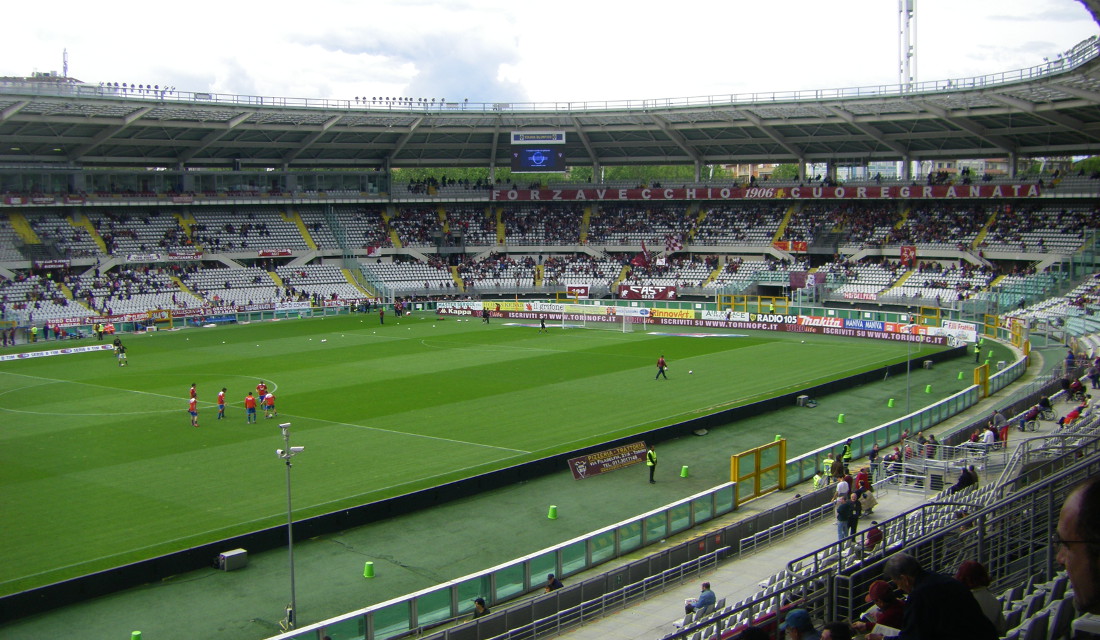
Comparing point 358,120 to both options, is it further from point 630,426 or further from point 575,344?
point 630,426

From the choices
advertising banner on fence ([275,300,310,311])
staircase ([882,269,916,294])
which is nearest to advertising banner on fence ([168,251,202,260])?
advertising banner on fence ([275,300,310,311])

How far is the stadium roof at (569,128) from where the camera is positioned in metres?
63.5

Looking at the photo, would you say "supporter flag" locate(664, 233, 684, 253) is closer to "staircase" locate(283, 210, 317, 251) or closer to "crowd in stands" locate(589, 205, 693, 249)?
"crowd in stands" locate(589, 205, 693, 249)

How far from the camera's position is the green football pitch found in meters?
24.3

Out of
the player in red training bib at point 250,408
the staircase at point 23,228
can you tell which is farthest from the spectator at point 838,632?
the staircase at point 23,228

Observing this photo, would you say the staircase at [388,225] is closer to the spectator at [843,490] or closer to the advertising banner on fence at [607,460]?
the advertising banner on fence at [607,460]

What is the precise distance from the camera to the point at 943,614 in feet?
21.5

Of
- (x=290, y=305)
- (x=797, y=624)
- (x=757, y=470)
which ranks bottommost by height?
(x=757, y=470)

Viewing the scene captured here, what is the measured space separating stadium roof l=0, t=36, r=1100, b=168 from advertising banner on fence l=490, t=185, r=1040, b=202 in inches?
120

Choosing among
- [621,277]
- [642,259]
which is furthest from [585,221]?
[621,277]

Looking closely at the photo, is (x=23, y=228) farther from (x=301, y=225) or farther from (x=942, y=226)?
(x=942, y=226)

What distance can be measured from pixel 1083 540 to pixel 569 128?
277 ft

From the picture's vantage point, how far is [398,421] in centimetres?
3516

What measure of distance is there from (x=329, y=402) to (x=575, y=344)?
67.9ft
